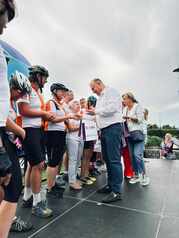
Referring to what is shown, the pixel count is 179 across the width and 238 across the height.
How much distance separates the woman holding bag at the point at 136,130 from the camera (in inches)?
154

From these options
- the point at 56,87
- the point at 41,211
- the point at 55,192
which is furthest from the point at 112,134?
the point at 41,211

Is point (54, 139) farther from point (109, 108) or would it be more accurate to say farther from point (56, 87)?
point (109, 108)

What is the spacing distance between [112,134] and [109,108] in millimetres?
358

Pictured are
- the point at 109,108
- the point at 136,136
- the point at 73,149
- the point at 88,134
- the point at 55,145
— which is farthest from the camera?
the point at 136,136

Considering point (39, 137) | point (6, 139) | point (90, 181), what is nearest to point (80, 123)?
point (90, 181)

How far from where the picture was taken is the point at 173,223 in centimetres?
229

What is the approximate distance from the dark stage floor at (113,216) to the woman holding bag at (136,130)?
42 cm

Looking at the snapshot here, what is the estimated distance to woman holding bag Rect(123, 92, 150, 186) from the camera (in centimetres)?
392

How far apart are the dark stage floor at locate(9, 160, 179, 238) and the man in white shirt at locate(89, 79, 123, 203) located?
27 centimetres

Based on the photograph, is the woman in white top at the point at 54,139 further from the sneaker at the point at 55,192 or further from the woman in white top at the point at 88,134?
the woman in white top at the point at 88,134

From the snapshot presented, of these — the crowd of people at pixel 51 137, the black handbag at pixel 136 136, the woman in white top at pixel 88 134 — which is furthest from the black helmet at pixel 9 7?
the black handbag at pixel 136 136

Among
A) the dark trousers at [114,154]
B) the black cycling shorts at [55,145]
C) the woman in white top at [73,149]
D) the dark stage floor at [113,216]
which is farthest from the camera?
the woman in white top at [73,149]

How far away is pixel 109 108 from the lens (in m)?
3.02

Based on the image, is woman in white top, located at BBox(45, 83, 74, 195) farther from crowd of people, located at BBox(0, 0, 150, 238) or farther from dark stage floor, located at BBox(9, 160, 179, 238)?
dark stage floor, located at BBox(9, 160, 179, 238)
